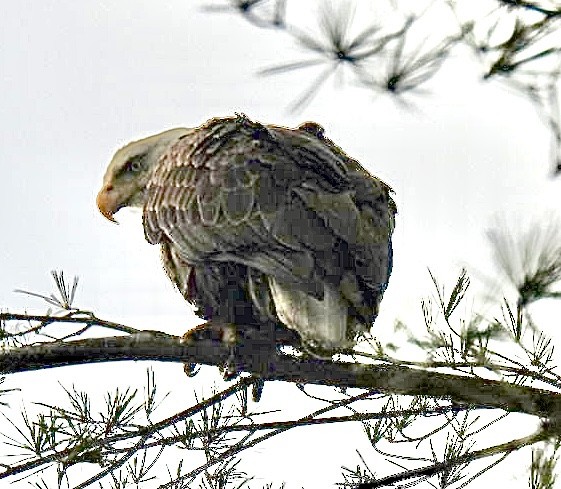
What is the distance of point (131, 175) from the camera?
5.66m

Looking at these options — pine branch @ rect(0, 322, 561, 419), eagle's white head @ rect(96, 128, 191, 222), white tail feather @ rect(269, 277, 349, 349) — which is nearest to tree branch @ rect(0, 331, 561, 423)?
pine branch @ rect(0, 322, 561, 419)

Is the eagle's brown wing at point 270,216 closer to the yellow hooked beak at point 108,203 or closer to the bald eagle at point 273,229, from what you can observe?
the bald eagle at point 273,229

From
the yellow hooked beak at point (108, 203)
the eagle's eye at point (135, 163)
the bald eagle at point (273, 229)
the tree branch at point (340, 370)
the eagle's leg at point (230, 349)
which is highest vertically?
the eagle's eye at point (135, 163)

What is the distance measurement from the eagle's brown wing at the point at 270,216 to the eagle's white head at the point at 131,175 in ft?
1.40

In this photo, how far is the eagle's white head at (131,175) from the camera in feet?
18.4

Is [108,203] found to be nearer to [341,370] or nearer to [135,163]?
[135,163]

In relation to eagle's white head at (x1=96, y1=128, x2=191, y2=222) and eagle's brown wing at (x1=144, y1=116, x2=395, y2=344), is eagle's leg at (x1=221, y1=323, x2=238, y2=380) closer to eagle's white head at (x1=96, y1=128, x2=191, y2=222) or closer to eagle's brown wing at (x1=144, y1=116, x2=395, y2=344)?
eagle's brown wing at (x1=144, y1=116, x2=395, y2=344)

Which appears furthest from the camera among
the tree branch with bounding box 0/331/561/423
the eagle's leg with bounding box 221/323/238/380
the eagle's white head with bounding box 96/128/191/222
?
the eagle's white head with bounding box 96/128/191/222

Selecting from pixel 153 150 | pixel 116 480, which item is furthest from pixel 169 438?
pixel 153 150

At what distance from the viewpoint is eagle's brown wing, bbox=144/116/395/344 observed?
4.45 meters

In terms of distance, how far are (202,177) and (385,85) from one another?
2.39 meters

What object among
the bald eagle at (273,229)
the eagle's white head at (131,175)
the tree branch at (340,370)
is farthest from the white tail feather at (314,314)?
the eagle's white head at (131,175)

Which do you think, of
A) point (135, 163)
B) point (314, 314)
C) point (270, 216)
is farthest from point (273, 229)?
point (135, 163)

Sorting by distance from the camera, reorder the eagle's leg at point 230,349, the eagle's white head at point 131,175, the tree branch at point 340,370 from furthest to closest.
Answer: the eagle's white head at point 131,175 < the eagle's leg at point 230,349 < the tree branch at point 340,370
